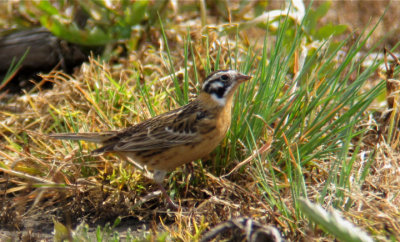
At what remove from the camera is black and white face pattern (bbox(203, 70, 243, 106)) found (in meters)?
4.27

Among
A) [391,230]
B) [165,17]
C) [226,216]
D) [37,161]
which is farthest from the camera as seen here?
[165,17]

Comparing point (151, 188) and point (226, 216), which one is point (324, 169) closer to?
point (226, 216)

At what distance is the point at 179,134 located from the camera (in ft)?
14.3

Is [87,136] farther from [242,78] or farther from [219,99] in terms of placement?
[242,78]

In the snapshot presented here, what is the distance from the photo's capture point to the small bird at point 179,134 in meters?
4.21

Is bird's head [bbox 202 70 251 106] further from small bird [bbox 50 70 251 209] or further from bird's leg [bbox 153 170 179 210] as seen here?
bird's leg [bbox 153 170 179 210]

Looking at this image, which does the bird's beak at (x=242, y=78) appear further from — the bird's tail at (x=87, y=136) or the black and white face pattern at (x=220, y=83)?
the bird's tail at (x=87, y=136)

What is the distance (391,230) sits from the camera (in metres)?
3.21

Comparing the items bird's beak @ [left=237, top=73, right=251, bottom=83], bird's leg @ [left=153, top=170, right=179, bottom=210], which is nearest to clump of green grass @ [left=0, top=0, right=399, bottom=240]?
bird's leg @ [left=153, top=170, right=179, bottom=210]

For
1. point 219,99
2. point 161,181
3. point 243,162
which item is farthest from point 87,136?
point 243,162

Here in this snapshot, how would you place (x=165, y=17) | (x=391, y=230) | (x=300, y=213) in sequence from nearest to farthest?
1. (x=391, y=230)
2. (x=300, y=213)
3. (x=165, y=17)

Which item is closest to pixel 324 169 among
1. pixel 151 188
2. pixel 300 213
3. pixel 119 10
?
pixel 300 213

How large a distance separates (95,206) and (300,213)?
5.21 ft

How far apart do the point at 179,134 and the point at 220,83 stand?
19.7 inches
